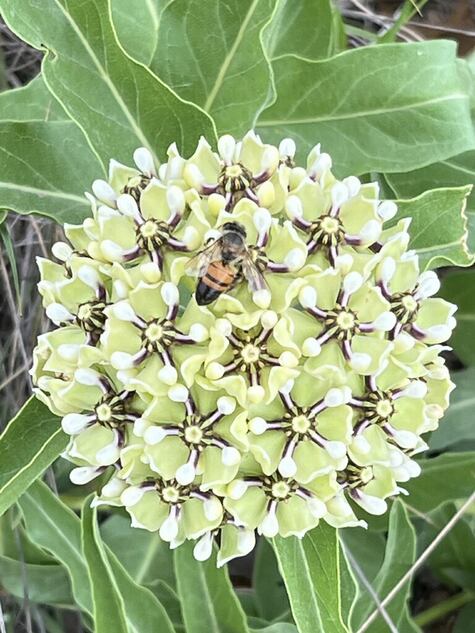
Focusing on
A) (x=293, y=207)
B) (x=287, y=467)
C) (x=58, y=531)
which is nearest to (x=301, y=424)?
(x=287, y=467)

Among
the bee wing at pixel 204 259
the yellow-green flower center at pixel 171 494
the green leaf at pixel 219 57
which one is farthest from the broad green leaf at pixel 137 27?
the yellow-green flower center at pixel 171 494

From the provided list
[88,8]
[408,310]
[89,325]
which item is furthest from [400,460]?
[88,8]

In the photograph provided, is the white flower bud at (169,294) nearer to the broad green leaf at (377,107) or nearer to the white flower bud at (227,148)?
the white flower bud at (227,148)

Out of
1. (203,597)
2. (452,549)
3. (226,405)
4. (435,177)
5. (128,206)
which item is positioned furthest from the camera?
(452,549)

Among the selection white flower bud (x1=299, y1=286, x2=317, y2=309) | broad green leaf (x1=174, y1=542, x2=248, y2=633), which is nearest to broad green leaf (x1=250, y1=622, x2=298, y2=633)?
broad green leaf (x1=174, y1=542, x2=248, y2=633)

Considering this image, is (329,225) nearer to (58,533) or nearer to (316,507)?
(316,507)
